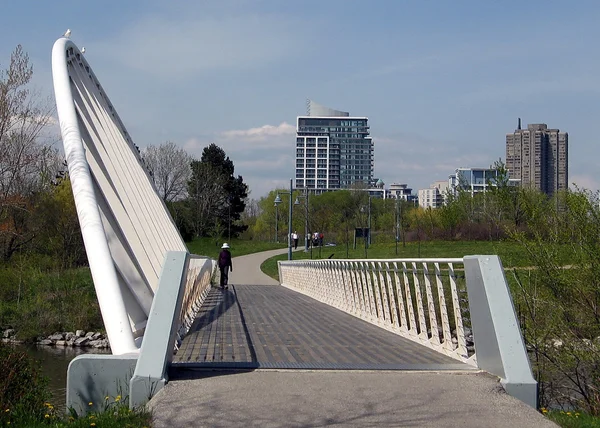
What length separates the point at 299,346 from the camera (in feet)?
30.1

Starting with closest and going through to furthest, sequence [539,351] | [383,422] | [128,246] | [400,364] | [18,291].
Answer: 1. [383,422]
2. [400,364]
3. [539,351]
4. [128,246]
5. [18,291]

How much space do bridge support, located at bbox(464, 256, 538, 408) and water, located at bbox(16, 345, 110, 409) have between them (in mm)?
11667

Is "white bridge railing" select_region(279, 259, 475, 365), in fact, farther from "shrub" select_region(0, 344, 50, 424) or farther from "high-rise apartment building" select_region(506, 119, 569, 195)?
"high-rise apartment building" select_region(506, 119, 569, 195)

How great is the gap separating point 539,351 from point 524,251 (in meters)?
2.06

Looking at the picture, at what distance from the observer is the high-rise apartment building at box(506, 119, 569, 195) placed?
16150 centimetres

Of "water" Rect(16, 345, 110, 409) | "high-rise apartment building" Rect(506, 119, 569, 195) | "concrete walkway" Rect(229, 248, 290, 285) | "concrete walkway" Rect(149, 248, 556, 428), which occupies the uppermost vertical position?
"high-rise apartment building" Rect(506, 119, 569, 195)

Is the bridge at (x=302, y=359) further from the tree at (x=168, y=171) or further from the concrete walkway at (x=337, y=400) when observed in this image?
the tree at (x=168, y=171)

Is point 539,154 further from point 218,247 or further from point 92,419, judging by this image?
point 92,419

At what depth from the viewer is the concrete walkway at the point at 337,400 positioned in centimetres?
530

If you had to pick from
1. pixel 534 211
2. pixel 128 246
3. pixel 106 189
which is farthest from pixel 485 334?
pixel 106 189

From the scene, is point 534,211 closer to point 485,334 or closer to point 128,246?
point 485,334

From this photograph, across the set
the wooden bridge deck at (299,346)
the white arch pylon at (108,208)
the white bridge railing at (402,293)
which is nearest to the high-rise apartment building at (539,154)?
the white bridge railing at (402,293)

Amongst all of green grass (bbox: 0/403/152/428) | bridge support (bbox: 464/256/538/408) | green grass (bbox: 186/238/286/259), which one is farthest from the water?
green grass (bbox: 186/238/286/259)

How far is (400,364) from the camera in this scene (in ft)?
24.1
